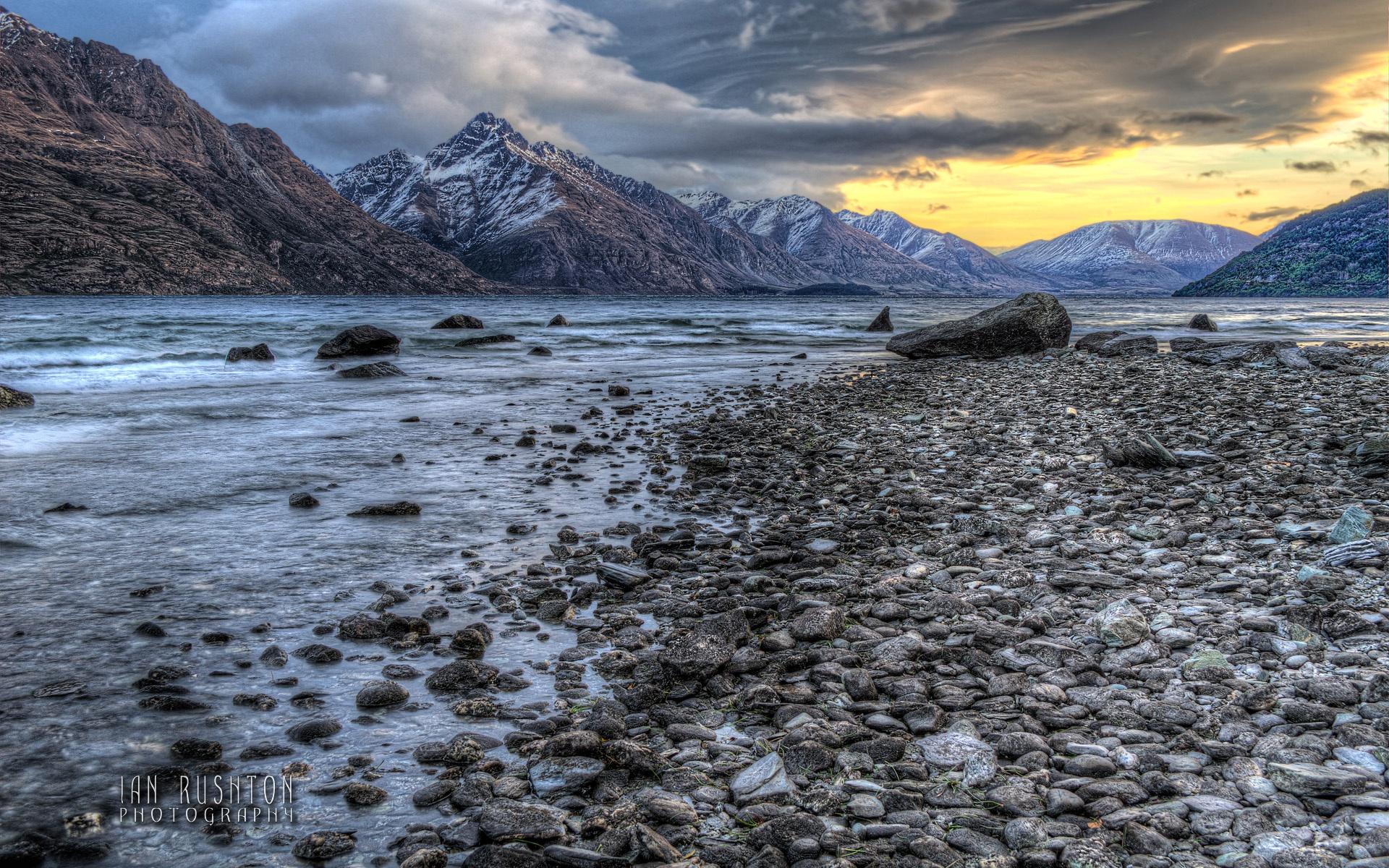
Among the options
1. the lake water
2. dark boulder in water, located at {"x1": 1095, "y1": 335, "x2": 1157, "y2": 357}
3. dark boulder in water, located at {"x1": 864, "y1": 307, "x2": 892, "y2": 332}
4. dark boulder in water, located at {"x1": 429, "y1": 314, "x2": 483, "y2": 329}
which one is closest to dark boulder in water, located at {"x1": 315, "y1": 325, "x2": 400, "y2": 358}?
the lake water

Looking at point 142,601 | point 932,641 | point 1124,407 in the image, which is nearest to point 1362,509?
point 932,641

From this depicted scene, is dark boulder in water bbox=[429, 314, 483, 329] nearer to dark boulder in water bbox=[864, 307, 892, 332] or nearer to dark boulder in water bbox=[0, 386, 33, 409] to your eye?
dark boulder in water bbox=[864, 307, 892, 332]

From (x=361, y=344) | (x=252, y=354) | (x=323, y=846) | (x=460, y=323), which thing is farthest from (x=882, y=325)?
(x=323, y=846)

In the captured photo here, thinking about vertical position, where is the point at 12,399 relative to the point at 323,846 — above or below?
above

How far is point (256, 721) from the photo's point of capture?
16.3 ft

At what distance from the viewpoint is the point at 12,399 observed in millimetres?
19078

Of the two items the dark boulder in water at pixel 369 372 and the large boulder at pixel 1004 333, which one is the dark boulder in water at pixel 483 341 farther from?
the large boulder at pixel 1004 333

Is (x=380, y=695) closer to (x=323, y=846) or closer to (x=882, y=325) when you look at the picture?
(x=323, y=846)

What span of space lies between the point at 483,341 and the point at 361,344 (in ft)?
28.1

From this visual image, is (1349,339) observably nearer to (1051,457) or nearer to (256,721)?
(1051,457)

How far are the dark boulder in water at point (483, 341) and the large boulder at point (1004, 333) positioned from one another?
25.3 metres

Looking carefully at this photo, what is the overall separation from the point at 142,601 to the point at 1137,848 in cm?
798

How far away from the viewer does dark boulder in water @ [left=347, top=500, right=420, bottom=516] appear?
9828 millimetres

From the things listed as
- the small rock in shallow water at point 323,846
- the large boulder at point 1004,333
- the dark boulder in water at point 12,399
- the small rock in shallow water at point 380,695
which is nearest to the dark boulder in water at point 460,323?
the large boulder at point 1004,333
